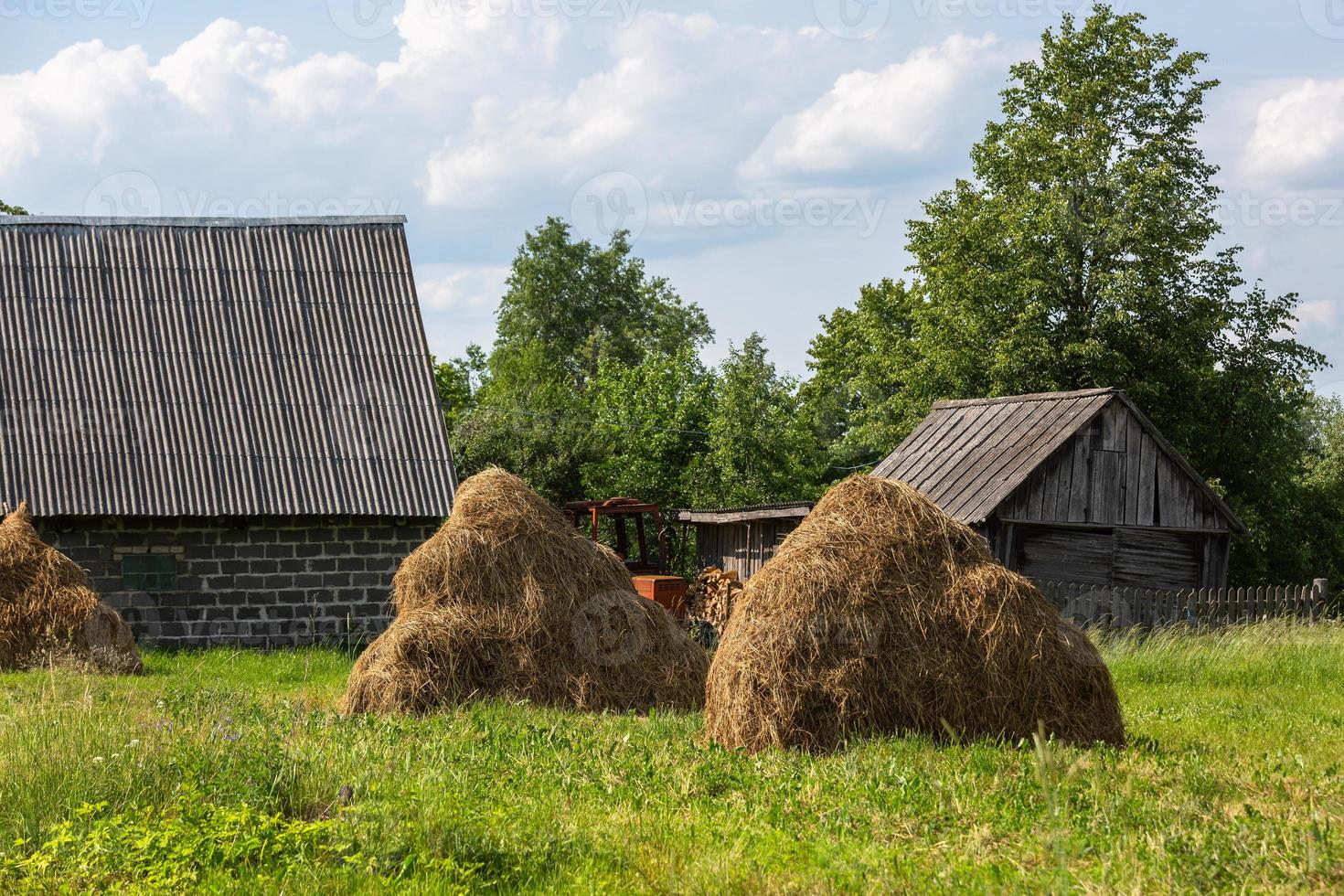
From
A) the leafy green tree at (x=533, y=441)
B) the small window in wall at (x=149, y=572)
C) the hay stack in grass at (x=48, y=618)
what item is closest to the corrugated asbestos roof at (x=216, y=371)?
the small window in wall at (x=149, y=572)

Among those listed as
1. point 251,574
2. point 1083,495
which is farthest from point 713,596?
point 251,574

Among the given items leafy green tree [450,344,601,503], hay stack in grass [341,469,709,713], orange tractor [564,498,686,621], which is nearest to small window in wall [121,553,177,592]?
orange tractor [564,498,686,621]

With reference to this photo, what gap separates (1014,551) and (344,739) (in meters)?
13.9

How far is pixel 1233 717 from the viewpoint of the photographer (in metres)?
10.9

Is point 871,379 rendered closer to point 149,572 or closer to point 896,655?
point 149,572

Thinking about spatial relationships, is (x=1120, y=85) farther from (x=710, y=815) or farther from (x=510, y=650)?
(x=710, y=815)

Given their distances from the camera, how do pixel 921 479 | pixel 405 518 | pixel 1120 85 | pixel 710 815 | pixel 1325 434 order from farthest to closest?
pixel 1325 434 < pixel 1120 85 < pixel 921 479 < pixel 405 518 < pixel 710 815

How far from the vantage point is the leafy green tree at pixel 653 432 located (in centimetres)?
3412

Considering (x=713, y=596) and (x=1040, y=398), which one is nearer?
(x=713, y=596)

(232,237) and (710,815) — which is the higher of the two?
(232,237)

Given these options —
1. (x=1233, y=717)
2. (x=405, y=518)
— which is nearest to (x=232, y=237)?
(x=405, y=518)

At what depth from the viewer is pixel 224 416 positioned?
19234 mm

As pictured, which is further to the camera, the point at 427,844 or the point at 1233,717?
the point at 1233,717

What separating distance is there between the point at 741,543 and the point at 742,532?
23 centimetres
